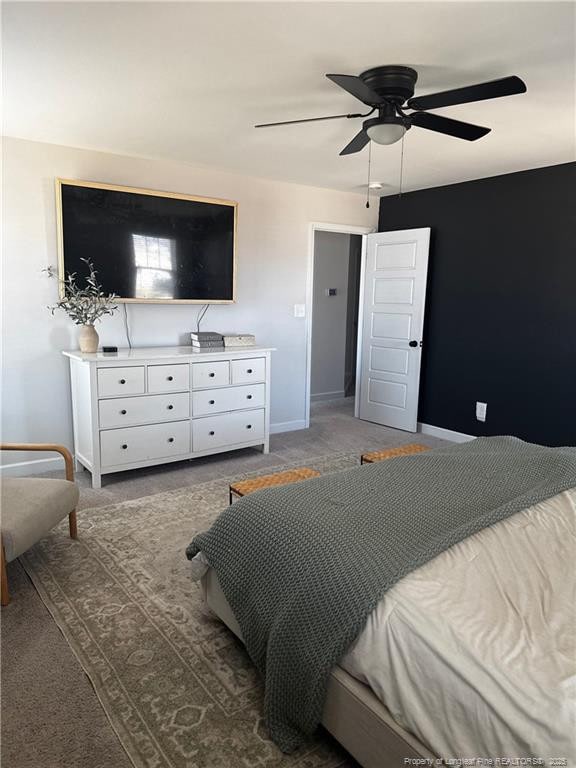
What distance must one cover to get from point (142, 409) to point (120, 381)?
0.28 meters

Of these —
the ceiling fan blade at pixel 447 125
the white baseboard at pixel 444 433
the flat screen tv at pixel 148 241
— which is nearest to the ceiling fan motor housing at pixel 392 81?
the ceiling fan blade at pixel 447 125

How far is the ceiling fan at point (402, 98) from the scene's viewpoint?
2.16 m

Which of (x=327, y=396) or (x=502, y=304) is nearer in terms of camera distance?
(x=502, y=304)

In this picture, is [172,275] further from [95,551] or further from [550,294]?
[550,294]

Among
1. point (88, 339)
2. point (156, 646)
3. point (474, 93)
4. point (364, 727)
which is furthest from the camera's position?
point (88, 339)

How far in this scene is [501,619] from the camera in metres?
1.35

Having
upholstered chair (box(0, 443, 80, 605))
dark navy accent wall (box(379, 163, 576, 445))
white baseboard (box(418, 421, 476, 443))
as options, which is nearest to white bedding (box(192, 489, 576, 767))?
upholstered chair (box(0, 443, 80, 605))

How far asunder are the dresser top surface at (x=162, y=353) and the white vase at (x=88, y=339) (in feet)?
0.17

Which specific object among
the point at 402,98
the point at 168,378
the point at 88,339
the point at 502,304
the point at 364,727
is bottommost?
the point at 364,727

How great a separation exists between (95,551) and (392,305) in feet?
12.6

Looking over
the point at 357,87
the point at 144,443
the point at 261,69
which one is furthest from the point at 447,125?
the point at 144,443

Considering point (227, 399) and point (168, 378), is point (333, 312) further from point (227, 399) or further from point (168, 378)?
point (168, 378)

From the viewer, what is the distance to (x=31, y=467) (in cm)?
392

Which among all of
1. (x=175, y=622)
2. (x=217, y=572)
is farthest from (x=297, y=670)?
(x=175, y=622)
